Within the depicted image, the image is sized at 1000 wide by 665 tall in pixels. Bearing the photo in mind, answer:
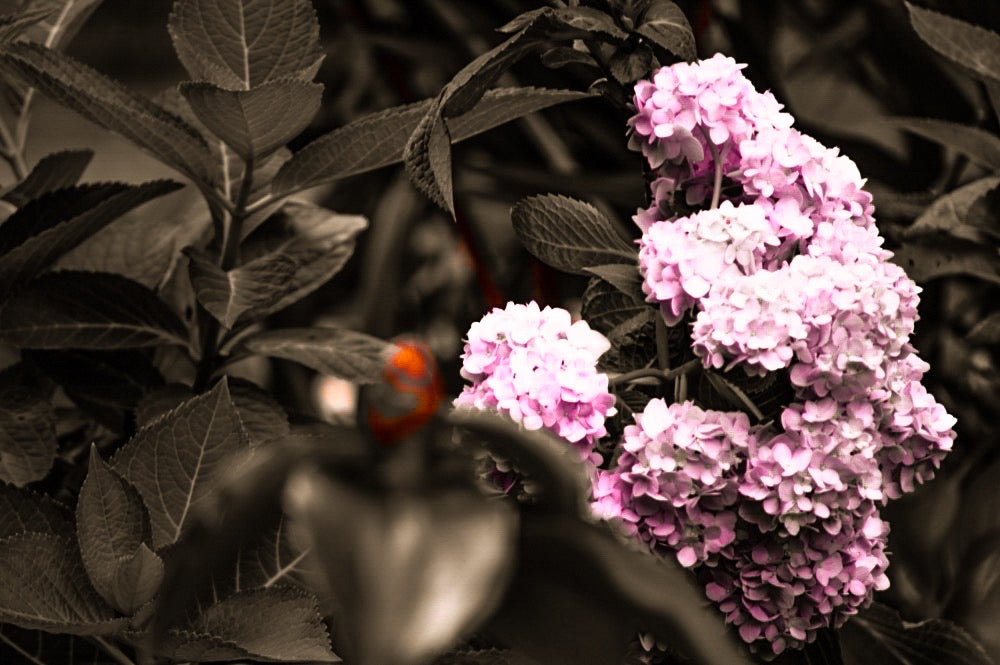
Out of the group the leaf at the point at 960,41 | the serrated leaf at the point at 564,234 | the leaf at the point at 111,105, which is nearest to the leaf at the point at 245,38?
the leaf at the point at 111,105

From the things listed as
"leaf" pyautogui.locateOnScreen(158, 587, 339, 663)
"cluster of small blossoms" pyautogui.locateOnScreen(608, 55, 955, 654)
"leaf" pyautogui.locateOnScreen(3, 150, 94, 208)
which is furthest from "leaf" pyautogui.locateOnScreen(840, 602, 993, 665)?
"leaf" pyautogui.locateOnScreen(3, 150, 94, 208)

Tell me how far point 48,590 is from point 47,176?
0.23 meters

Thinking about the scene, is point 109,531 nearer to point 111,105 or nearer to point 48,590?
point 48,590

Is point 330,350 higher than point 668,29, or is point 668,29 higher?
point 668,29

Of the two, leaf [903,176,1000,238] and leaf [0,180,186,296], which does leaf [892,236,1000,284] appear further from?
leaf [0,180,186,296]

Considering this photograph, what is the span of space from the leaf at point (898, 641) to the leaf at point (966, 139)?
26 cm

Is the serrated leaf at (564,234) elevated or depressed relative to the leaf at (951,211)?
elevated

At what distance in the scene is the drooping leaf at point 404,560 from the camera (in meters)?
0.14

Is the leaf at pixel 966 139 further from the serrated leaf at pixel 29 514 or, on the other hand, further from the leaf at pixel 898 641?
the serrated leaf at pixel 29 514

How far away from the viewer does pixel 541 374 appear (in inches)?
11.6

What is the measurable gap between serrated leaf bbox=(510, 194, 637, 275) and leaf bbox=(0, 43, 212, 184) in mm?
150

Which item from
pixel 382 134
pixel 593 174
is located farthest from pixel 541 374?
pixel 593 174

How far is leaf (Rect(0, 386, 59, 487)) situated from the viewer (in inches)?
16.2

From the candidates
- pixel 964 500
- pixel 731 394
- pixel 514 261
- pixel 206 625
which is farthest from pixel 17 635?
pixel 514 261
